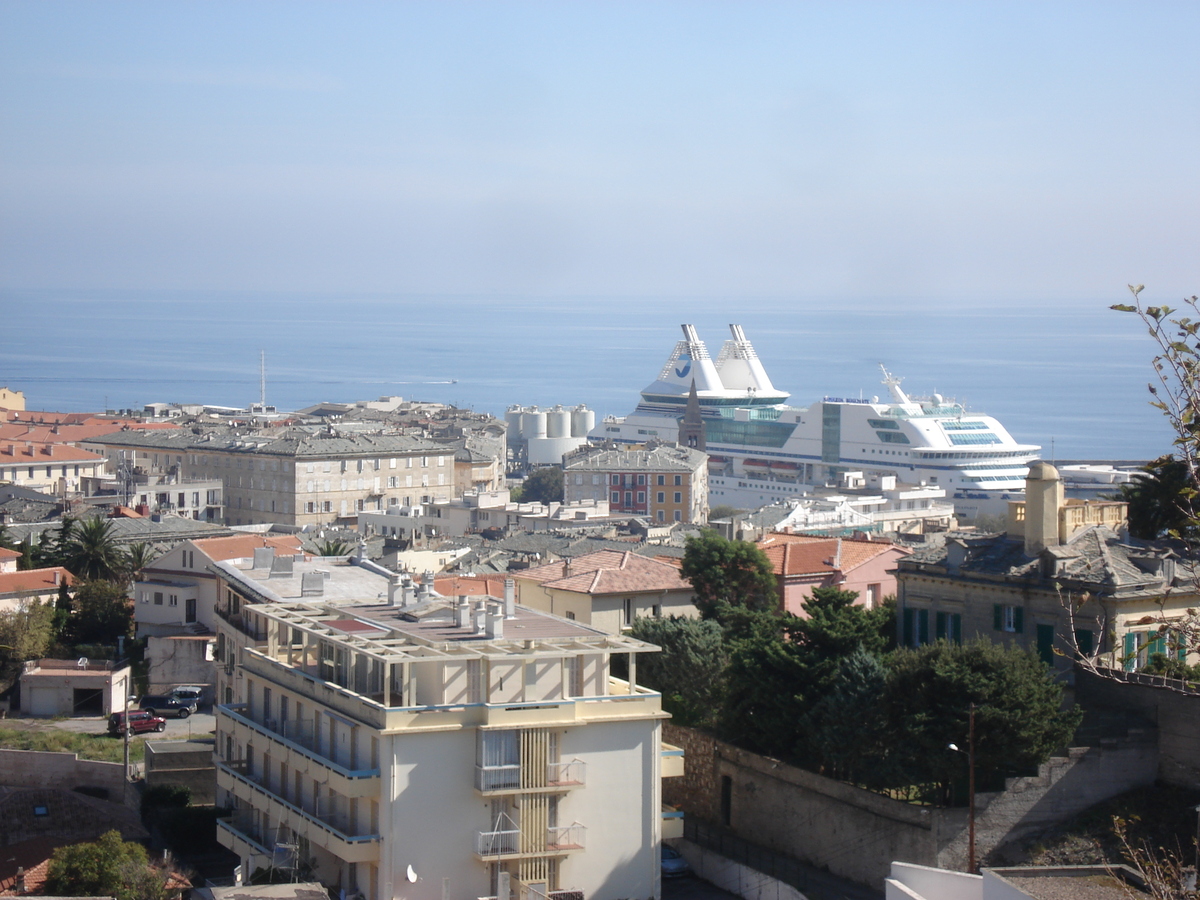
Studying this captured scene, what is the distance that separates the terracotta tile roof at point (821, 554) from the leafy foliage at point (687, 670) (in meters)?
4.30

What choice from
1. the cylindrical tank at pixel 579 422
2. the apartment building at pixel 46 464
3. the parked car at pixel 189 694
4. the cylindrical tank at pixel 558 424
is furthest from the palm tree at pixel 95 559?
the cylindrical tank at pixel 579 422

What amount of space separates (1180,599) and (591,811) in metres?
6.43

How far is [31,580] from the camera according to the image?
26.5m

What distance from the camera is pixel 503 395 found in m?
165

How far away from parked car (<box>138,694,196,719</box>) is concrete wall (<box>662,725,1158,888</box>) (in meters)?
8.62

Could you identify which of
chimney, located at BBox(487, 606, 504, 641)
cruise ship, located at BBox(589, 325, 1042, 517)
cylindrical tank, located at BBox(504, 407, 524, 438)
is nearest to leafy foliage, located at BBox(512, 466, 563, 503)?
cruise ship, located at BBox(589, 325, 1042, 517)

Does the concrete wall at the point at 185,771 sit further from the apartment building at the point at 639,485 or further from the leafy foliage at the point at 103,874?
the apartment building at the point at 639,485

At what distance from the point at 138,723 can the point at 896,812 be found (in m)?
10.3

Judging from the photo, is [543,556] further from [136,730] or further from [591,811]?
[591,811]

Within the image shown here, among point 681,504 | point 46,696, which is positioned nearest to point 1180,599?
point 46,696

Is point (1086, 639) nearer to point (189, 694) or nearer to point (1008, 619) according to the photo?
point (1008, 619)

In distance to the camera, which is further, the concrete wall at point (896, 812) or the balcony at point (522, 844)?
the concrete wall at point (896, 812)

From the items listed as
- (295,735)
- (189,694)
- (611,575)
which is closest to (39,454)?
(189,694)

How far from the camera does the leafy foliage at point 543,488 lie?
222ft
